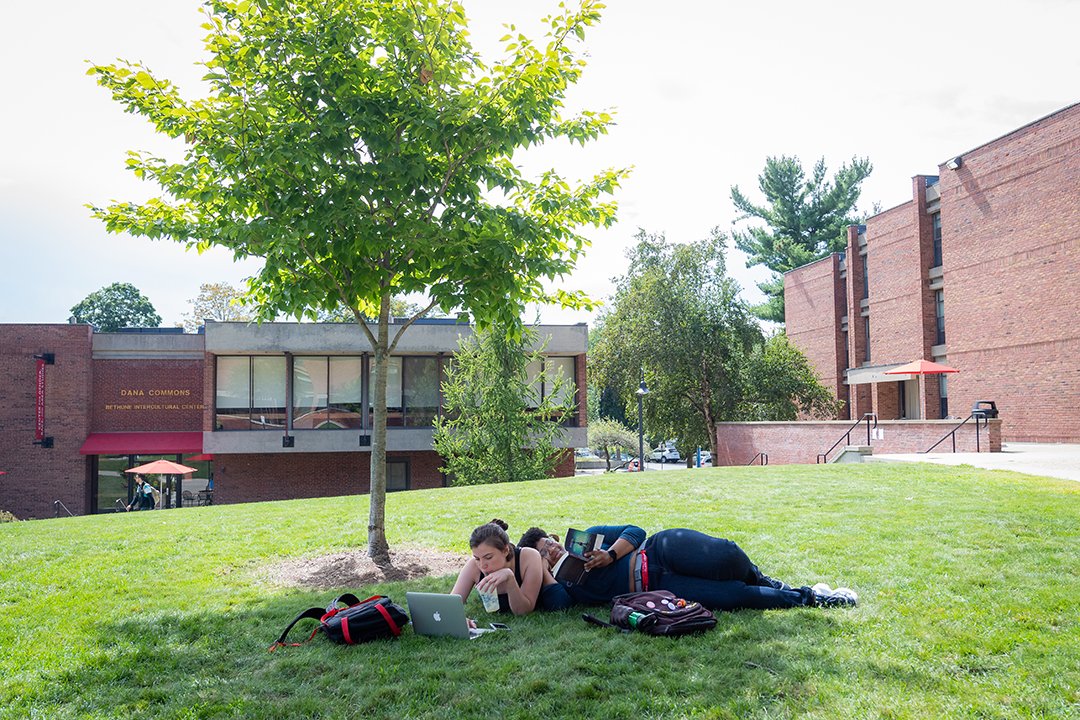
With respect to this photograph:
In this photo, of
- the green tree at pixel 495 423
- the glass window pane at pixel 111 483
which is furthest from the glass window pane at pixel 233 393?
the green tree at pixel 495 423

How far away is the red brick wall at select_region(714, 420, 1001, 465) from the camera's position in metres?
22.0

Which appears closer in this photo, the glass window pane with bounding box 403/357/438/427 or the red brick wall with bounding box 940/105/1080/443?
the red brick wall with bounding box 940/105/1080/443

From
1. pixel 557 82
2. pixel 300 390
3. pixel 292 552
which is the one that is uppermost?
pixel 557 82

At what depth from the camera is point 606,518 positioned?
10656 millimetres

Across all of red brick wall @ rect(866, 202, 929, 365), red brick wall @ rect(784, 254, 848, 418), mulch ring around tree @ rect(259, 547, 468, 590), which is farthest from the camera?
red brick wall @ rect(784, 254, 848, 418)

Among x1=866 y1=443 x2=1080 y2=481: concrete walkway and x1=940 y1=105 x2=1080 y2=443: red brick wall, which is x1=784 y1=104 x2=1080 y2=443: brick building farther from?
x1=866 y1=443 x2=1080 y2=481: concrete walkway

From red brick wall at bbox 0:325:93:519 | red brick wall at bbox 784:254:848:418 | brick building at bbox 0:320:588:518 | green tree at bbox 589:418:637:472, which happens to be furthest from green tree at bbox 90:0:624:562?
green tree at bbox 589:418:637:472

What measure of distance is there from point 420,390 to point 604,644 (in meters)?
28.3

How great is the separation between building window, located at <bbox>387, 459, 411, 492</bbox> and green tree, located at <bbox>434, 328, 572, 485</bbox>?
9.04m

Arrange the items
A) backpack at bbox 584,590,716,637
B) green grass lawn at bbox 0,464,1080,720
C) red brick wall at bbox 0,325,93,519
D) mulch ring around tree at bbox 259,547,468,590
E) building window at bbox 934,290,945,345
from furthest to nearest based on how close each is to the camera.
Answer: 1. building window at bbox 934,290,945,345
2. red brick wall at bbox 0,325,93,519
3. mulch ring around tree at bbox 259,547,468,590
4. backpack at bbox 584,590,716,637
5. green grass lawn at bbox 0,464,1080,720

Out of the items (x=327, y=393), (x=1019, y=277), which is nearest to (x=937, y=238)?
(x=1019, y=277)

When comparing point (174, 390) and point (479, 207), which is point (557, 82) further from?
point (174, 390)

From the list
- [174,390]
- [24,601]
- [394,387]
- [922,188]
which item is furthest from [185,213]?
[922,188]

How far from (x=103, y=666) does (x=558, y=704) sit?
2.86m
